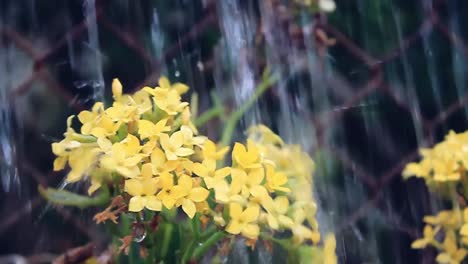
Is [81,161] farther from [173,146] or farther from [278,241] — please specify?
[278,241]

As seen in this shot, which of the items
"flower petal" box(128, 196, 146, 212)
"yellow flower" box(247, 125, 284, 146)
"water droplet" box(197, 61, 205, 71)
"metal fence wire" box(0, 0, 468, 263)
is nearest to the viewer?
"flower petal" box(128, 196, 146, 212)

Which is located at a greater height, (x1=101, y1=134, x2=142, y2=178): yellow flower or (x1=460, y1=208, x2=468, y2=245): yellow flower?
(x1=101, y1=134, x2=142, y2=178): yellow flower

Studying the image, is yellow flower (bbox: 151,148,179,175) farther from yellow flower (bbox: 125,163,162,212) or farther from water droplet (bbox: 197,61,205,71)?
water droplet (bbox: 197,61,205,71)

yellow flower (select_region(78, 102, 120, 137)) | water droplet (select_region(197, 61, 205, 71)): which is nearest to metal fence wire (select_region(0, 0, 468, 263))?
water droplet (select_region(197, 61, 205, 71))

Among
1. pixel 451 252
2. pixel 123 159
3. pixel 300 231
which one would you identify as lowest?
pixel 451 252

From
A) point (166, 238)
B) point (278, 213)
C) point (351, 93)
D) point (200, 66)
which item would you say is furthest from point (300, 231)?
point (351, 93)

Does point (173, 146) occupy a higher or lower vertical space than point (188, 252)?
higher

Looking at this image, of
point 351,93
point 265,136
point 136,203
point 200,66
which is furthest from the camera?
point 351,93
